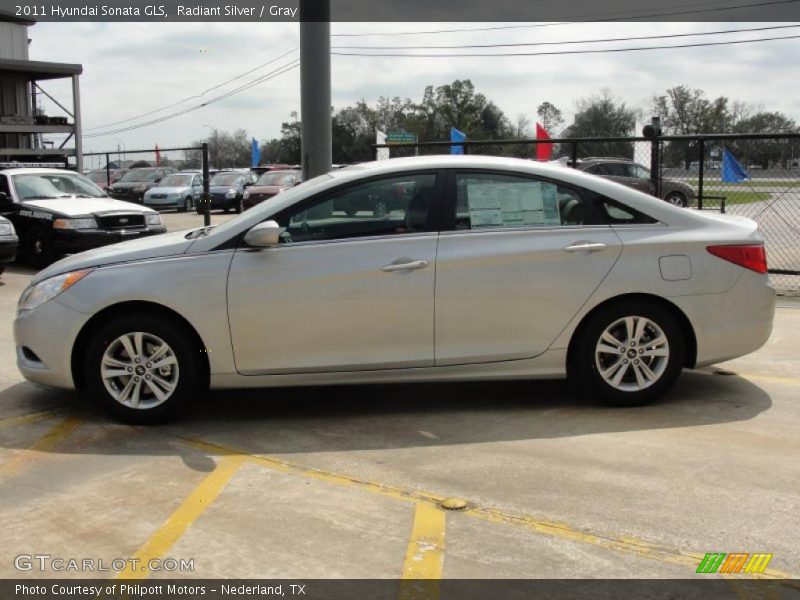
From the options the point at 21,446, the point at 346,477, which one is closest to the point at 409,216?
the point at 346,477

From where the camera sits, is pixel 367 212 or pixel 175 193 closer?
pixel 367 212

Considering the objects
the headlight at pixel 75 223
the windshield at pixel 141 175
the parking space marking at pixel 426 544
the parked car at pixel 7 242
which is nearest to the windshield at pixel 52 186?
the headlight at pixel 75 223

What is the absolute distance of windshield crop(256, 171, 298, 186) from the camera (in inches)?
1105

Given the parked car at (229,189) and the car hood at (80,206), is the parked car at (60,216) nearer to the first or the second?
the car hood at (80,206)

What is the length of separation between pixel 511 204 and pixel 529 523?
237 centimetres

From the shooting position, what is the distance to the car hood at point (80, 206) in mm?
12961

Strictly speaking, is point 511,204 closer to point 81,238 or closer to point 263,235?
point 263,235

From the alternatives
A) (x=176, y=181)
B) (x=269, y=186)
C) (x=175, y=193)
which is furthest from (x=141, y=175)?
(x=269, y=186)

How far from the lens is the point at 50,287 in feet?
17.4

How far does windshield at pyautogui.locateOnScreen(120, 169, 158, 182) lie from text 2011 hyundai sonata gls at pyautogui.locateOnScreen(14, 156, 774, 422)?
31.2m

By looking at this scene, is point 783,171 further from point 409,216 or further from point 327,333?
point 327,333

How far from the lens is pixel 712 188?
1119 centimetres

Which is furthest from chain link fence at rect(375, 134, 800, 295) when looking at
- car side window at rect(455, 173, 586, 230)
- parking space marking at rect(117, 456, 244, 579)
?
parking space marking at rect(117, 456, 244, 579)
